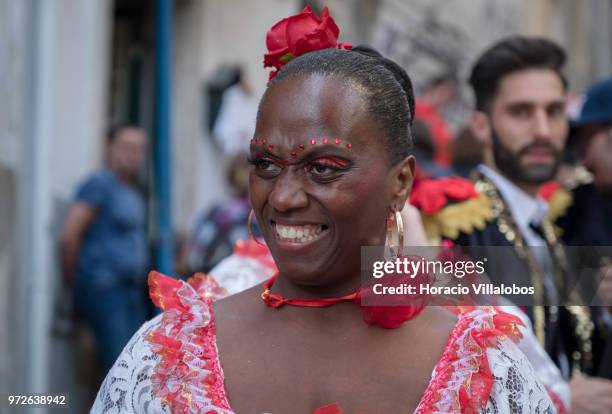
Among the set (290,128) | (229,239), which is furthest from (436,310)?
(229,239)

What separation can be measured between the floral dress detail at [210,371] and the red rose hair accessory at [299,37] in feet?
2.15

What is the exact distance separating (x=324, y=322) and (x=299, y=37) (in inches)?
29.1

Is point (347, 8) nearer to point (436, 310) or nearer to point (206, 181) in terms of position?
point (206, 181)

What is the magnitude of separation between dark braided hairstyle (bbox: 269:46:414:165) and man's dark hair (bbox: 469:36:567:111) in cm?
200

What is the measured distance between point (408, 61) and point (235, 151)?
16.6 feet

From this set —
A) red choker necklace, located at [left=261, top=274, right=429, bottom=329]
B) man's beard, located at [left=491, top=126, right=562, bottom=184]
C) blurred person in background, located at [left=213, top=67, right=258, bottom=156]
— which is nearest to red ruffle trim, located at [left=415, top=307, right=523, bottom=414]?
red choker necklace, located at [left=261, top=274, right=429, bottom=329]

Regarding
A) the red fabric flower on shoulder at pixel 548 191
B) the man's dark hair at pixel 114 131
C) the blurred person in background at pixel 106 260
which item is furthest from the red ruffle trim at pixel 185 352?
the man's dark hair at pixel 114 131

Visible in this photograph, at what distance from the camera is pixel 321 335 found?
2.21 meters

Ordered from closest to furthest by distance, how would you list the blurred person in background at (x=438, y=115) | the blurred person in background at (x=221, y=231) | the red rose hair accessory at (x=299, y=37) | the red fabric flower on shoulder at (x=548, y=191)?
the red rose hair accessory at (x=299, y=37) < the red fabric flower on shoulder at (x=548, y=191) < the blurred person in background at (x=438, y=115) < the blurred person in background at (x=221, y=231)

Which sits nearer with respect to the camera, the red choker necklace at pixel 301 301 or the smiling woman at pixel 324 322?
the smiling woman at pixel 324 322

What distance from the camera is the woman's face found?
6.92 feet

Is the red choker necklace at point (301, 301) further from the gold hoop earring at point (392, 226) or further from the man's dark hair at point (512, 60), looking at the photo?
the man's dark hair at point (512, 60)

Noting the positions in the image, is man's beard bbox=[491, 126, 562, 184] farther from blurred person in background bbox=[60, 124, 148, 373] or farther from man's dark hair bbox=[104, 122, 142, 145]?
man's dark hair bbox=[104, 122, 142, 145]

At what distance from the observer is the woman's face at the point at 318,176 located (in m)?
2.11
